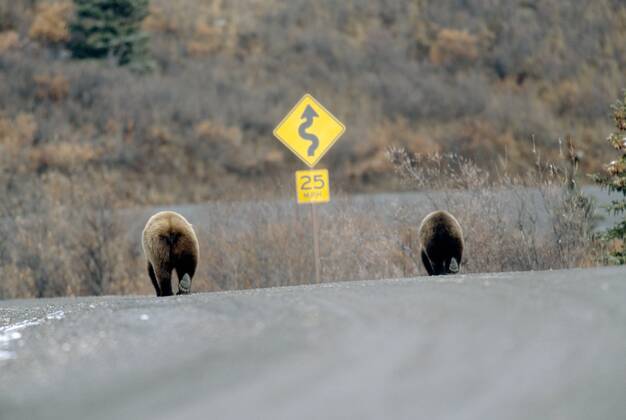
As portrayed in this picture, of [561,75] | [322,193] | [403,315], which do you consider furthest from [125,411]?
[561,75]

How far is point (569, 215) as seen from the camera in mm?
10609

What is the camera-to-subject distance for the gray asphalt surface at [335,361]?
228 centimetres

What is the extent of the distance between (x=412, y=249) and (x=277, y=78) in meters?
26.0

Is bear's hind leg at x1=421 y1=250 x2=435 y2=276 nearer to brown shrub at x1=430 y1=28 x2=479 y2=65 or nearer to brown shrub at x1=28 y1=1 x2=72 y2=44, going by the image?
brown shrub at x1=28 y1=1 x2=72 y2=44

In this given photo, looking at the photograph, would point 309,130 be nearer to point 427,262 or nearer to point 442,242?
point 427,262

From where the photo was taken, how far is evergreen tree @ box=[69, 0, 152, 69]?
3409 cm

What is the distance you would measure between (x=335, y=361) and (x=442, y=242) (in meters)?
6.77

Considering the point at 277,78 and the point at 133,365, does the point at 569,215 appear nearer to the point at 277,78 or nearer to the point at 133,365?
the point at 133,365

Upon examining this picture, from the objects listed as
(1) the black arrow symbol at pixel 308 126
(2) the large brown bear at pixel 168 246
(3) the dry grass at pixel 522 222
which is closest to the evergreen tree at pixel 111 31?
(1) the black arrow symbol at pixel 308 126

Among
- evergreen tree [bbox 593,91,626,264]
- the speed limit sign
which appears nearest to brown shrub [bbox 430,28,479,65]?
the speed limit sign

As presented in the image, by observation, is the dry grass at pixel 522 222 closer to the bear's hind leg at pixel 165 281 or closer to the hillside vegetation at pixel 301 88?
the bear's hind leg at pixel 165 281

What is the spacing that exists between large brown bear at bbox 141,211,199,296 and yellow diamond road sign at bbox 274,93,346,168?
3.34 metres

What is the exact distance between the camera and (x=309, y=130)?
1147 centimetres

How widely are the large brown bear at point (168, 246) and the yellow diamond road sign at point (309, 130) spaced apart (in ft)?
10.9
